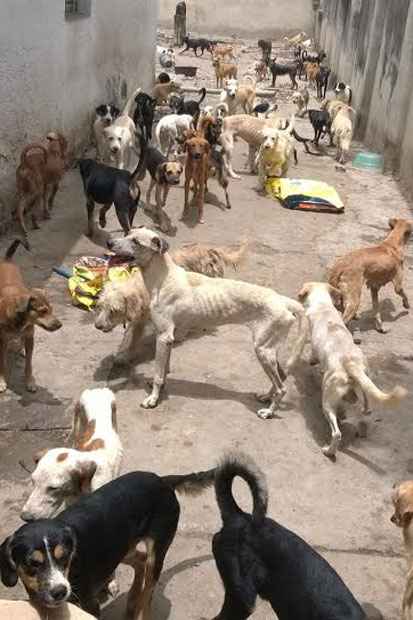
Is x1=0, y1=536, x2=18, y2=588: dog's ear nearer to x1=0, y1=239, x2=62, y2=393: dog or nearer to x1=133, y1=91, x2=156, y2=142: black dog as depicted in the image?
x1=0, y1=239, x2=62, y2=393: dog

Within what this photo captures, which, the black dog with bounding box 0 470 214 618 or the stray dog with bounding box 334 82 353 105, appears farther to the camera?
the stray dog with bounding box 334 82 353 105

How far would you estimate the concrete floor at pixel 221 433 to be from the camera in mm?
4309

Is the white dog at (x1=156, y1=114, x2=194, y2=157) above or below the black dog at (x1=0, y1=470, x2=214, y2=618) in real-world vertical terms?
below

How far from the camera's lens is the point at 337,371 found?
17.7 ft

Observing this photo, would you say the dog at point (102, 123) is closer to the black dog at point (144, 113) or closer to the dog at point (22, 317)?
the black dog at point (144, 113)

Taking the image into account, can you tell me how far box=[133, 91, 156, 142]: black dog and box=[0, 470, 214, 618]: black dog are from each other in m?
10.4

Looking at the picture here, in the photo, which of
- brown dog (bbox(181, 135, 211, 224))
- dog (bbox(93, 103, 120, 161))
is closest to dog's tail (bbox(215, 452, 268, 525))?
brown dog (bbox(181, 135, 211, 224))

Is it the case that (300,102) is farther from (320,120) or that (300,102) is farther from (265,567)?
(265,567)

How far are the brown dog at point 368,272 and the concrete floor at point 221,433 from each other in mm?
479

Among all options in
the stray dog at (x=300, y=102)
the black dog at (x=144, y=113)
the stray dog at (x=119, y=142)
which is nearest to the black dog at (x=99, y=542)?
the stray dog at (x=119, y=142)

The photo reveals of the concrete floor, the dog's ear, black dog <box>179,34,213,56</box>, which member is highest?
the dog's ear

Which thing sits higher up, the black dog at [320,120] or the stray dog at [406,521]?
→ the stray dog at [406,521]

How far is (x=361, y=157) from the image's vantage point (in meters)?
14.2

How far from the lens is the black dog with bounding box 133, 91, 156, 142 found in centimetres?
1305
